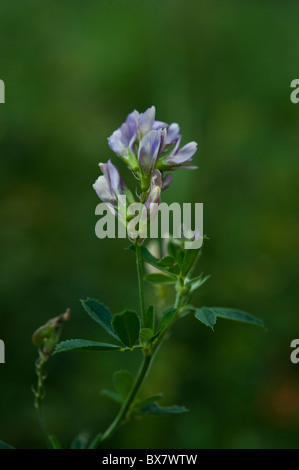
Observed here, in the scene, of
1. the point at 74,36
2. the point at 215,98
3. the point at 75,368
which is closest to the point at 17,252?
the point at 75,368

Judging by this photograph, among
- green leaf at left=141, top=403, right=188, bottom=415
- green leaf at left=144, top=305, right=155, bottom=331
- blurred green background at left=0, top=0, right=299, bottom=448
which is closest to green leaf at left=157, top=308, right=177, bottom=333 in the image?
green leaf at left=144, top=305, right=155, bottom=331

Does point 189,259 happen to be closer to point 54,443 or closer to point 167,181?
point 167,181

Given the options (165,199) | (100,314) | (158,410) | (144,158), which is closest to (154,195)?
(144,158)

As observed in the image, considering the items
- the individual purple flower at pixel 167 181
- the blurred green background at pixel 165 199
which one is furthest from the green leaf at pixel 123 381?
the blurred green background at pixel 165 199

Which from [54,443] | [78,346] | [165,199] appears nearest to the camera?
[78,346]

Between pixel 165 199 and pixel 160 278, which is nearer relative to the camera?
pixel 160 278
